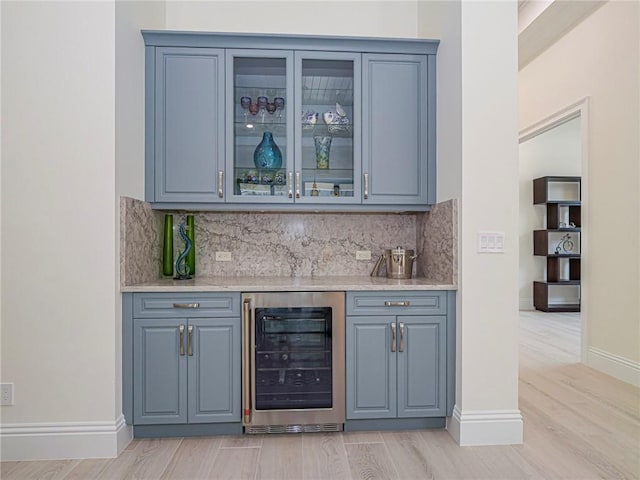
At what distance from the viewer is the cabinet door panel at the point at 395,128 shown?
2.82 metres

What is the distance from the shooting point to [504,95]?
243 cm

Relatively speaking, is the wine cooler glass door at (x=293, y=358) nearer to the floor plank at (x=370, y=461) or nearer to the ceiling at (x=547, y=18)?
the floor plank at (x=370, y=461)

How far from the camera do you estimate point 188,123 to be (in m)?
2.74

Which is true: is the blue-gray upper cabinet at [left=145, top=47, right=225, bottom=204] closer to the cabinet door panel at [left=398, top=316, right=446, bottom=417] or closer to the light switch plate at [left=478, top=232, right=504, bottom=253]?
the cabinet door panel at [left=398, top=316, right=446, bottom=417]

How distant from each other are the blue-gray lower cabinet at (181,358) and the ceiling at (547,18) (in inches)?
149

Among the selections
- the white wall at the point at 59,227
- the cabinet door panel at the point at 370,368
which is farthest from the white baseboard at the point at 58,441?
the cabinet door panel at the point at 370,368

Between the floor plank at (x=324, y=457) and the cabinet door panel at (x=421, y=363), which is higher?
the cabinet door panel at (x=421, y=363)

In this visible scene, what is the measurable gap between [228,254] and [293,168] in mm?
827

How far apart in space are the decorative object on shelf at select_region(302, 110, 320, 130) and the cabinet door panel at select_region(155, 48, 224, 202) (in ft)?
1.75

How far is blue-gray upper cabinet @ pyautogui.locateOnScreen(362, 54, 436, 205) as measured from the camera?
2818 mm

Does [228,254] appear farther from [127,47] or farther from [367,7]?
[367,7]

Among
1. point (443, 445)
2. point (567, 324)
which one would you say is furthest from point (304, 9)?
point (567, 324)

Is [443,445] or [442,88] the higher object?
[442,88]

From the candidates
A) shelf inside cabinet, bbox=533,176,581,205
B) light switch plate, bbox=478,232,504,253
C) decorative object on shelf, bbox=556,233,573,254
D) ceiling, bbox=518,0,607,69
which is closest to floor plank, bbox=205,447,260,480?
light switch plate, bbox=478,232,504,253
